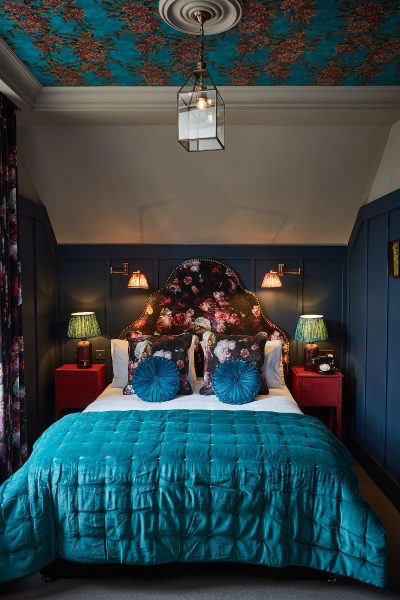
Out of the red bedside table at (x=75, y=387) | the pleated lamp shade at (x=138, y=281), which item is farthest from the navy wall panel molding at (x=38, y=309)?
the pleated lamp shade at (x=138, y=281)

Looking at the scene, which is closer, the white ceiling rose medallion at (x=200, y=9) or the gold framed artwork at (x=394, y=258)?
the white ceiling rose medallion at (x=200, y=9)

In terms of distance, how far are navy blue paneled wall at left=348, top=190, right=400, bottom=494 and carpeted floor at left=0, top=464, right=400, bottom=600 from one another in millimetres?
1088

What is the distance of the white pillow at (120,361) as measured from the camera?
157 inches

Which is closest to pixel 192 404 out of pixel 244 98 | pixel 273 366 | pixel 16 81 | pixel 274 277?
pixel 273 366

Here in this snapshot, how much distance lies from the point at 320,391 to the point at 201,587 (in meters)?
2.10

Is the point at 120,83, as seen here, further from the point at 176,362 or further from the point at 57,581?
the point at 57,581

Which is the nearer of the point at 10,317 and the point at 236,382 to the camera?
the point at 10,317

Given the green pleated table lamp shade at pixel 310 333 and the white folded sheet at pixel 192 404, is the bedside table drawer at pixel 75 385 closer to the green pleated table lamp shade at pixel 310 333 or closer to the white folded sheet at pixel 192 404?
the white folded sheet at pixel 192 404

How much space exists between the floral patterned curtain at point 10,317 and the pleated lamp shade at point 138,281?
4.18 ft

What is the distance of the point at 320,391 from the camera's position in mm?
4070

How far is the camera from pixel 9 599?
7.52 feet

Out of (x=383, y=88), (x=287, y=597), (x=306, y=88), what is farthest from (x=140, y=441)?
(x=383, y=88)

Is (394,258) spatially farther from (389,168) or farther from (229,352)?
(229,352)

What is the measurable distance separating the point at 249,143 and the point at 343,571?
115 inches
